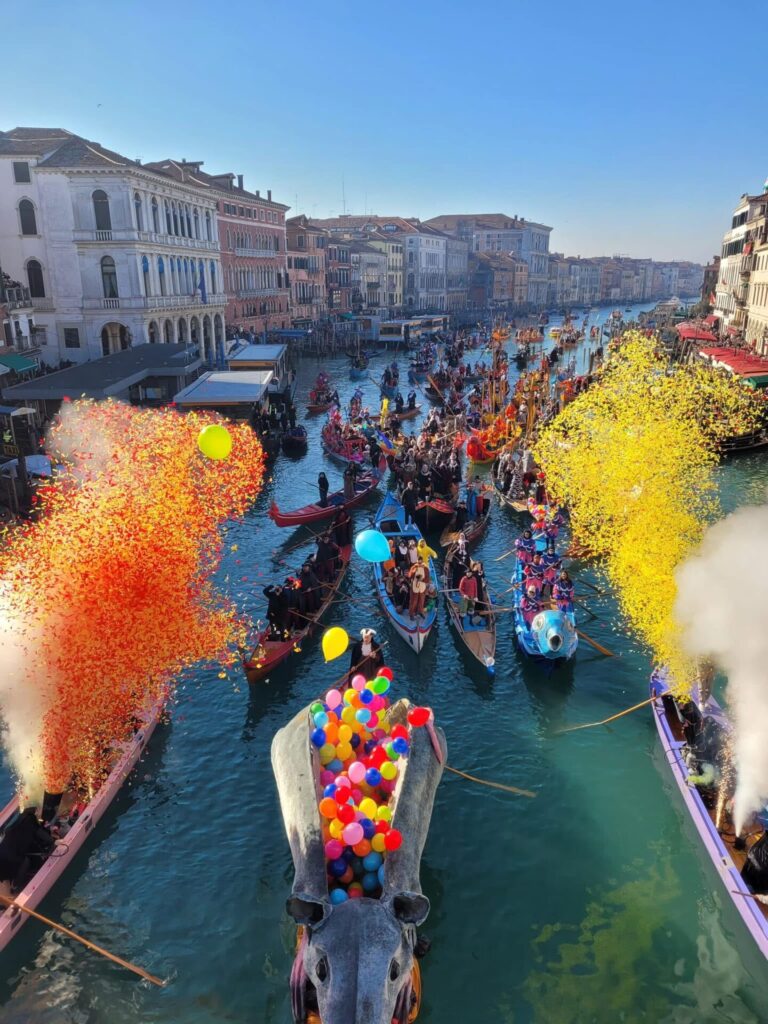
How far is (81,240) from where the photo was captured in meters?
42.8

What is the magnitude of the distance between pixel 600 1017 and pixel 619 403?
17.7 metres

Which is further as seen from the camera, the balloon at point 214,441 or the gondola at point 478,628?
the balloon at point 214,441

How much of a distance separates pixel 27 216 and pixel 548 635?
41457 millimetres

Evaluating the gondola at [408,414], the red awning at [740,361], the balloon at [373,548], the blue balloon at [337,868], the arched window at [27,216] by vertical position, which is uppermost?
the arched window at [27,216]

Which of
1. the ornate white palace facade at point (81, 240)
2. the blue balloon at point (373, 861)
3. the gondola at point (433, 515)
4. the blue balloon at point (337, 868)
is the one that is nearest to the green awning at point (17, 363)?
the ornate white palace facade at point (81, 240)

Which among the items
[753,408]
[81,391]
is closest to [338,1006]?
[81,391]

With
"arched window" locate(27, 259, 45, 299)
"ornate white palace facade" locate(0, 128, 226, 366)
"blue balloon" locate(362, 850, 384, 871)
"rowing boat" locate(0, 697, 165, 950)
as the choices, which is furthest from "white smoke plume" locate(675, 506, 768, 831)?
"arched window" locate(27, 259, 45, 299)

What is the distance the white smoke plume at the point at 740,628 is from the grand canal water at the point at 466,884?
73.6 inches

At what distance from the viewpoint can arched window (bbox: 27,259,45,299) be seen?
142 ft

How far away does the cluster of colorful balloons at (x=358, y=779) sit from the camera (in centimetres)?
887

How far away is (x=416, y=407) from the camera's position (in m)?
48.8

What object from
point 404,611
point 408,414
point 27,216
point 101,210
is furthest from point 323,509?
point 27,216

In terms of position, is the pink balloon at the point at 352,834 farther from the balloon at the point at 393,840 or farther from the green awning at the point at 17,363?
the green awning at the point at 17,363

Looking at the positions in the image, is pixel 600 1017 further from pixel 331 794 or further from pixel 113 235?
pixel 113 235
